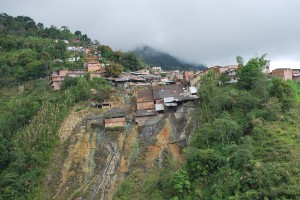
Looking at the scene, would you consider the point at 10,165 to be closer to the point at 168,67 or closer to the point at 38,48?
the point at 38,48

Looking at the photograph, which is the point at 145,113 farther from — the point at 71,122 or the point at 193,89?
the point at 71,122

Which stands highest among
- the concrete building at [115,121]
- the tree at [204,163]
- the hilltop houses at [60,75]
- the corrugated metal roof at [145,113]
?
the hilltop houses at [60,75]

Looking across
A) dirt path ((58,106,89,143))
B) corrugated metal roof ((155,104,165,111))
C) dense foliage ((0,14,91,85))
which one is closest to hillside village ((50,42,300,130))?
corrugated metal roof ((155,104,165,111))

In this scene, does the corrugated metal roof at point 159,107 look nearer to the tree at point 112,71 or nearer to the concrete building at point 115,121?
the concrete building at point 115,121

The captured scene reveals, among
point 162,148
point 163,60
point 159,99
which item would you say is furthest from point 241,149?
point 163,60

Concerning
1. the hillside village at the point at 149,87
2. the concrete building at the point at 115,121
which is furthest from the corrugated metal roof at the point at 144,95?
the concrete building at the point at 115,121

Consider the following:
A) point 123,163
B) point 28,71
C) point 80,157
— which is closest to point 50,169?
point 80,157
